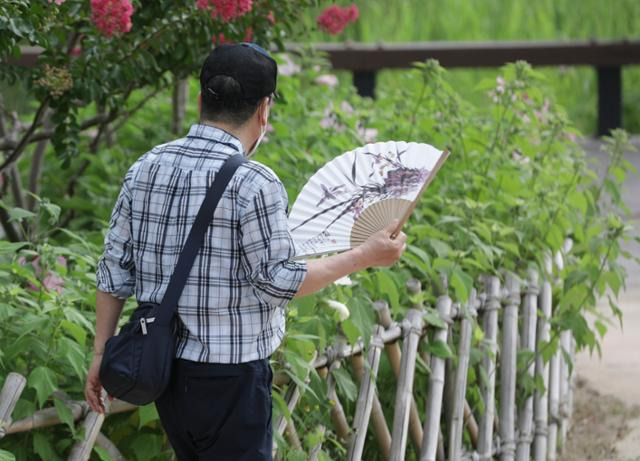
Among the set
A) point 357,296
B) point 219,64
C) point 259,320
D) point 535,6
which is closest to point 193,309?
point 259,320

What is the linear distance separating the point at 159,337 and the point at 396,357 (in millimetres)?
1257

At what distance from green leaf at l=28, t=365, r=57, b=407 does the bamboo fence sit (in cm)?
5

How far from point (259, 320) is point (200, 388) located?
17 cm

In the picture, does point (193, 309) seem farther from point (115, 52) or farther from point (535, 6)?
point (535, 6)

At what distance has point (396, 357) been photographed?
3.50 meters

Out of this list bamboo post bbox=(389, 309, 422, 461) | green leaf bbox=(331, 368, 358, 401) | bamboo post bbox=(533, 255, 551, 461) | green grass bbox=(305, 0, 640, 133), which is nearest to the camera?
green leaf bbox=(331, 368, 358, 401)

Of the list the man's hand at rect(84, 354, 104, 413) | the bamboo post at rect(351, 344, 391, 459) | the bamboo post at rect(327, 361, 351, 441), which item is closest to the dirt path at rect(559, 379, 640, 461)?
the bamboo post at rect(351, 344, 391, 459)

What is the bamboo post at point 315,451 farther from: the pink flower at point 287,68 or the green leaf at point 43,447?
the pink flower at point 287,68

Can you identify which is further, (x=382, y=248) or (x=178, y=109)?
(x=178, y=109)

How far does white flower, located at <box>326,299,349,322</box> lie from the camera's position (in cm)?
310

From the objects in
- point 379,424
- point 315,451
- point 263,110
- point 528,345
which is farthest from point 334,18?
point 263,110

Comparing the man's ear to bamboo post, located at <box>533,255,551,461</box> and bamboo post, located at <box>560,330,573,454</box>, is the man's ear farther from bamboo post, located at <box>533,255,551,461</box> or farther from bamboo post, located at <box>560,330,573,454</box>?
bamboo post, located at <box>560,330,573,454</box>

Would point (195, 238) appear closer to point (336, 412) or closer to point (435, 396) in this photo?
point (336, 412)

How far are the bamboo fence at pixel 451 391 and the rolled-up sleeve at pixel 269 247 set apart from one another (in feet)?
1.89
